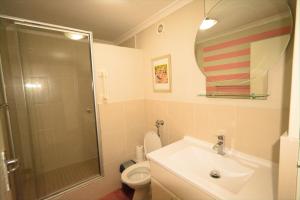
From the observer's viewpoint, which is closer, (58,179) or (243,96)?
(243,96)

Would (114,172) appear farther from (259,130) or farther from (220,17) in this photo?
(220,17)

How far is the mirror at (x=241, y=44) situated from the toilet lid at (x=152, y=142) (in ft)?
2.87

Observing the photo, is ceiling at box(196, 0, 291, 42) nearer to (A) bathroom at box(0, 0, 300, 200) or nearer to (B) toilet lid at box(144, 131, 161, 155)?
(A) bathroom at box(0, 0, 300, 200)

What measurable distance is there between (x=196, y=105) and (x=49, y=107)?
6.37ft

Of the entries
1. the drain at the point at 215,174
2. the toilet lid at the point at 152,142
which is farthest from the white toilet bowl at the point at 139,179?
the drain at the point at 215,174

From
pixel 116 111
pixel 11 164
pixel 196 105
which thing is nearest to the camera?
pixel 11 164

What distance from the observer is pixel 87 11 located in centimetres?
165

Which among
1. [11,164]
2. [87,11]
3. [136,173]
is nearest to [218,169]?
[136,173]

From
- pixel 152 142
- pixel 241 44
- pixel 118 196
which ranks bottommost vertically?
pixel 118 196

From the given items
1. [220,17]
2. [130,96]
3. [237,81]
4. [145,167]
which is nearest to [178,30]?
[220,17]

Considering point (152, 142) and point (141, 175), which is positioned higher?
point (152, 142)

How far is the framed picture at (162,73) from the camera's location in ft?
5.63

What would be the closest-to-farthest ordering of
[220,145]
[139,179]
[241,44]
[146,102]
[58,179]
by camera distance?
[241,44] < [220,145] < [139,179] < [58,179] < [146,102]

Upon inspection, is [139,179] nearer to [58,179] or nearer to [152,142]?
[152,142]
